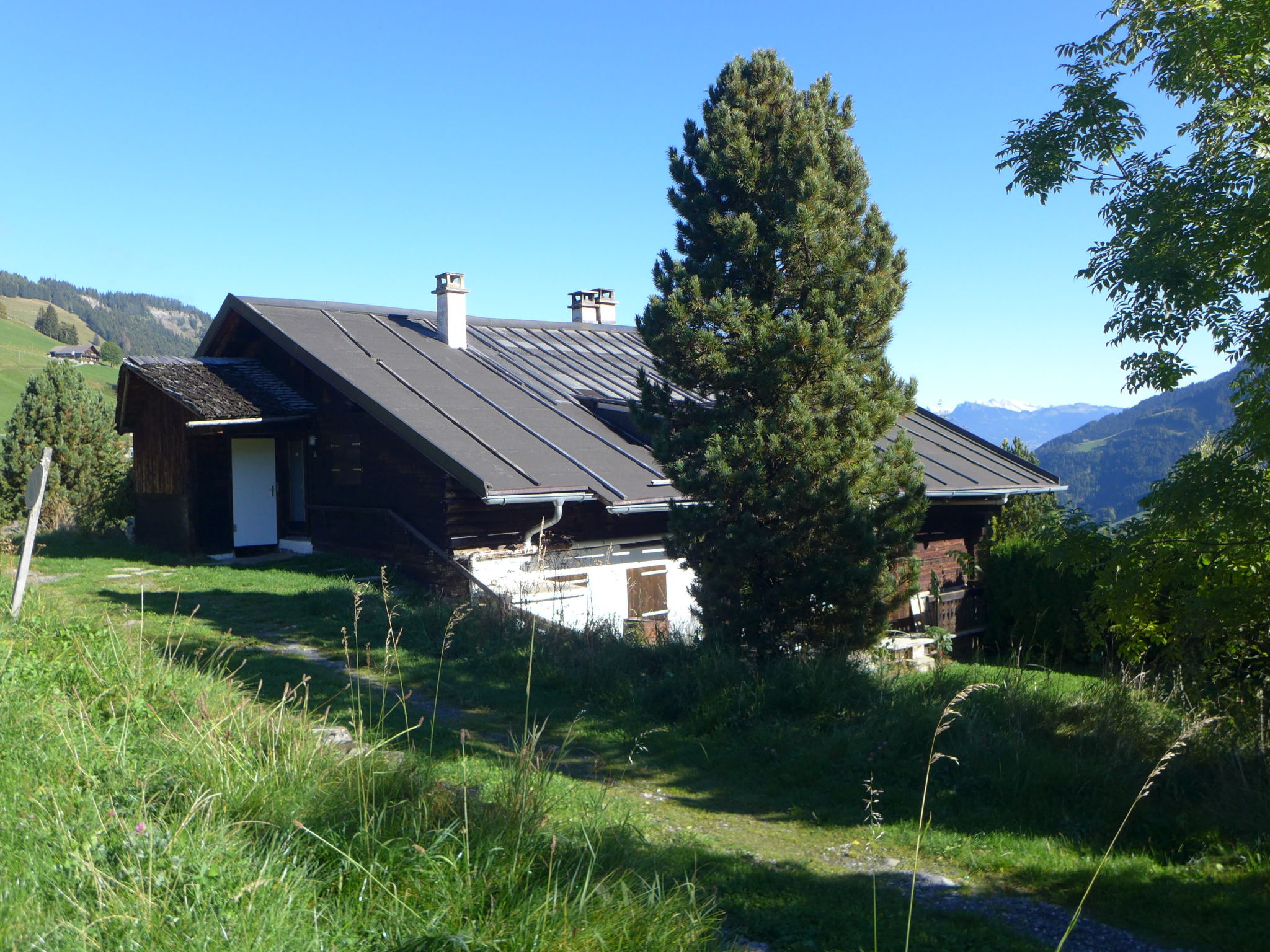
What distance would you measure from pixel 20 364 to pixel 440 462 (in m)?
91.4

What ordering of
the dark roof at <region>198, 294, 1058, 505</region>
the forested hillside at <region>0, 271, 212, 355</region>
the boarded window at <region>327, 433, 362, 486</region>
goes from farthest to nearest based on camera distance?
1. the forested hillside at <region>0, 271, 212, 355</region>
2. the boarded window at <region>327, 433, 362, 486</region>
3. the dark roof at <region>198, 294, 1058, 505</region>

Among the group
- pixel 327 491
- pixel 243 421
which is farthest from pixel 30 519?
pixel 327 491

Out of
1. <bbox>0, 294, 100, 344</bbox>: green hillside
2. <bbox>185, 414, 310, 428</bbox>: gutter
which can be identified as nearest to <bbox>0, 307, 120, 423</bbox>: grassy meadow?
<bbox>0, 294, 100, 344</bbox>: green hillside

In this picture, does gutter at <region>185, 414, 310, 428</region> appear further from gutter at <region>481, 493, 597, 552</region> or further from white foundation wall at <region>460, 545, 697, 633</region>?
gutter at <region>481, 493, 597, 552</region>

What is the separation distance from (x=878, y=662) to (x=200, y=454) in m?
13.5

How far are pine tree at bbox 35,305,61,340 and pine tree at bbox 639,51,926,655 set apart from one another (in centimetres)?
12731

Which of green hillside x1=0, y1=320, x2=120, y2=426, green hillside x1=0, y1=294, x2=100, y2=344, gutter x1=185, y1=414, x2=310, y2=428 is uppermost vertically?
green hillside x1=0, y1=294, x2=100, y2=344

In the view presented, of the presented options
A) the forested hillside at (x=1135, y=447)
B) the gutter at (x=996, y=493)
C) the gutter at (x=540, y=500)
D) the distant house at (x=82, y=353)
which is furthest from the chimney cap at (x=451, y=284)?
the distant house at (x=82, y=353)

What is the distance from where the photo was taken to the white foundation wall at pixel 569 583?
45.0 ft

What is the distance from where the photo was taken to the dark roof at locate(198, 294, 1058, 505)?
46.2 ft

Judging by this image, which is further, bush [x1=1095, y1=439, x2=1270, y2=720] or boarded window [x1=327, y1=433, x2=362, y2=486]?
boarded window [x1=327, y1=433, x2=362, y2=486]

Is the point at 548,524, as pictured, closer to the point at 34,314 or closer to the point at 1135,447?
the point at 1135,447

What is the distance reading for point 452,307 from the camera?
19125 mm

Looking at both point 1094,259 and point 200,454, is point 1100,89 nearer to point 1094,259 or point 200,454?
point 1094,259
